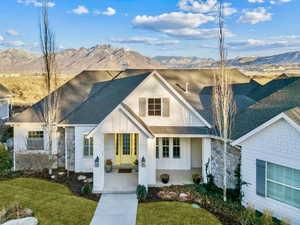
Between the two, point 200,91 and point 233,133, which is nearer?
point 233,133

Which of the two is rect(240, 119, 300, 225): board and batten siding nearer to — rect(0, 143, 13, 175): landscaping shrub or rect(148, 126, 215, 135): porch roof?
rect(148, 126, 215, 135): porch roof

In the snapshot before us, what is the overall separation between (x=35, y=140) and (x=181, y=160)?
9183mm

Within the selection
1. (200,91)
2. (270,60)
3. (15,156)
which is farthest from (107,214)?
(270,60)

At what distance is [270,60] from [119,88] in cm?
11568

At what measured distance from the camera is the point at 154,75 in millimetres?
15875

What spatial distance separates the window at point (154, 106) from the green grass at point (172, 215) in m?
5.53

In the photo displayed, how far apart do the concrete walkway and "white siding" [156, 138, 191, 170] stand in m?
4.11

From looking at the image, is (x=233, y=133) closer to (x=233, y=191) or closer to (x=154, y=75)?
(x=233, y=191)

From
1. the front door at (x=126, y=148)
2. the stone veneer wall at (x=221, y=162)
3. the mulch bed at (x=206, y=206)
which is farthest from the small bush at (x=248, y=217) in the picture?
the front door at (x=126, y=148)

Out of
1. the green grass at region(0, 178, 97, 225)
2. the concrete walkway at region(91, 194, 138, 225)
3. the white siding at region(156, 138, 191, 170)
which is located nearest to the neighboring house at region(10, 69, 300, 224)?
the white siding at region(156, 138, 191, 170)

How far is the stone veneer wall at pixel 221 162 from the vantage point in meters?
13.2

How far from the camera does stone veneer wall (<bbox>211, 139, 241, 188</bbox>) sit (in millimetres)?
13250

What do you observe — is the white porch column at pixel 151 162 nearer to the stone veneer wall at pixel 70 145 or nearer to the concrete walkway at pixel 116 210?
the concrete walkway at pixel 116 210

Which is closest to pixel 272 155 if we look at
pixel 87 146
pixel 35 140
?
pixel 87 146
